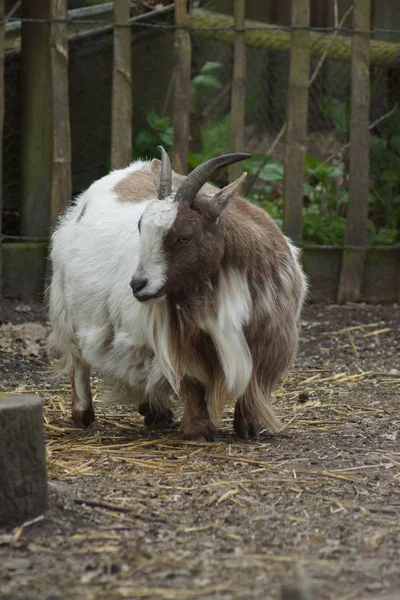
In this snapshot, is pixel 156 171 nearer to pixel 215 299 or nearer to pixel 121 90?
pixel 215 299

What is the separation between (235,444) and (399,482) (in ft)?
3.47

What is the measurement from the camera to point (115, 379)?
18.9 feet

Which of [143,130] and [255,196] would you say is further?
[255,196]

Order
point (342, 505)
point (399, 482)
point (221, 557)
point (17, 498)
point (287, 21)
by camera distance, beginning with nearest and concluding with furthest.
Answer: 1. point (221, 557)
2. point (17, 498)
3. point (342, 505)
4. point (399, 482)
5. point (287, 21)

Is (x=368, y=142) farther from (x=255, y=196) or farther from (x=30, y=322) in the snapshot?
(x=30, y=322)

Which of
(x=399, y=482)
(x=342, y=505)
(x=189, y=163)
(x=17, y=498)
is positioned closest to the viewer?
(x=17, y=498)

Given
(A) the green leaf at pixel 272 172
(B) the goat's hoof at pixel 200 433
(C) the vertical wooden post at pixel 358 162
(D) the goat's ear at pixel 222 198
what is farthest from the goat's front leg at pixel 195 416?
(A) the green leaf at pixel 272 172

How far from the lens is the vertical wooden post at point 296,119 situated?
322 inches

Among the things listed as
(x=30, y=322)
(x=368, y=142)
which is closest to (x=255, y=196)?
(x=368, y=142)

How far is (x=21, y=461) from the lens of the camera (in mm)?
3848

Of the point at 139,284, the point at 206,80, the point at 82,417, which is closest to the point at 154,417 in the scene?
the point at 82,417

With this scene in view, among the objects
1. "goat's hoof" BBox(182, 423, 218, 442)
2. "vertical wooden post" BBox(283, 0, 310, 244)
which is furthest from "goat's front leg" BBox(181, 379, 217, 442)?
"vertical wooden post" BBox(283, 0, 310, 244)

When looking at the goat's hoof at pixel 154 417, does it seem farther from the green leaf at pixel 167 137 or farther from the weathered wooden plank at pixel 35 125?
the green leaf at pixel 167 137

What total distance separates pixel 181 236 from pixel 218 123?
518 cm
